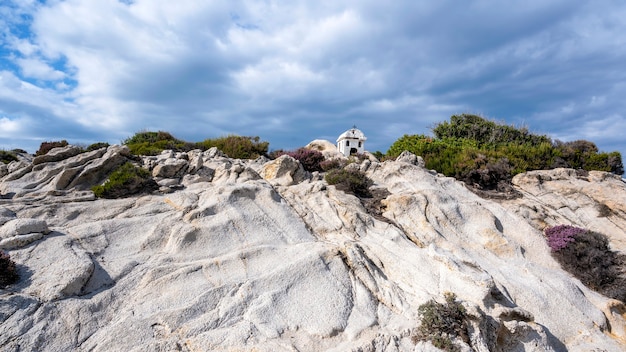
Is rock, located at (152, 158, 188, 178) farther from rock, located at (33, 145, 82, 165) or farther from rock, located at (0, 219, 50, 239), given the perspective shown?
rock, located at (0, 219, 50, 239)

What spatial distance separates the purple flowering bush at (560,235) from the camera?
14.1 meters

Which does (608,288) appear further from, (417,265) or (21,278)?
(21,278)

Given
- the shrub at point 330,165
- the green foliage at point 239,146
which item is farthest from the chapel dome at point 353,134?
the shrub at point 330,165

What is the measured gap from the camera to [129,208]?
13375 millimetres

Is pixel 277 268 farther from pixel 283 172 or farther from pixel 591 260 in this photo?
pixel 591 260

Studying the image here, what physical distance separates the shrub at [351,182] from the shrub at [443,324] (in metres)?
8.41

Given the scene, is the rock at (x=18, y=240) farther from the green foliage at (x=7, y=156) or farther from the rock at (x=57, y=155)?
the green foliage at (x=7, y=156)

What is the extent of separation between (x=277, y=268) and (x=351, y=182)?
298 inches

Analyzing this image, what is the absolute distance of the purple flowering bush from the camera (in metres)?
14.1

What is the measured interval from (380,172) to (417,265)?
8894 mm

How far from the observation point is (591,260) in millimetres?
13195

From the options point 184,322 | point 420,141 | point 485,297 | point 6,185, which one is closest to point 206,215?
point 184,322

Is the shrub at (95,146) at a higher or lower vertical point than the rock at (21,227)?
higher

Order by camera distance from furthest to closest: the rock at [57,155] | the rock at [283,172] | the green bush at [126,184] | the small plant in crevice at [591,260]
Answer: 1. the rock at [57,155]
2. the rock at [283,172]
3. the green bush at [126,184]
4. the small plant in crevice at [591,260]
